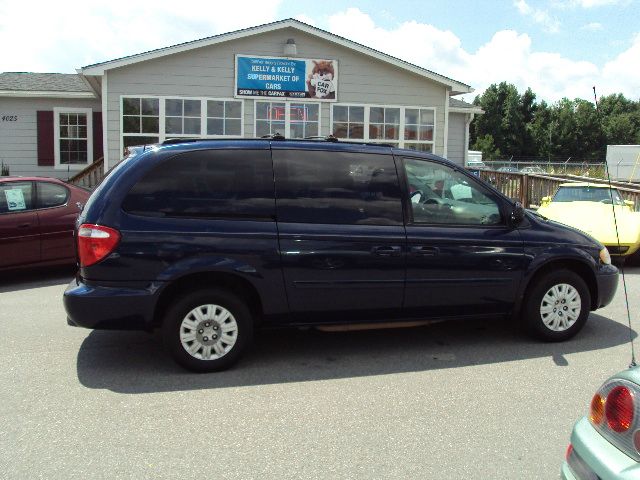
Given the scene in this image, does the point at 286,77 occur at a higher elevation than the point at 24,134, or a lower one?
higher

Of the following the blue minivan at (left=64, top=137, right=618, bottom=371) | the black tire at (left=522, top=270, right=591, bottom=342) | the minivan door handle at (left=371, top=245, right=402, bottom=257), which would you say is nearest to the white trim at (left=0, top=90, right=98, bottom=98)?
the blue minivan at (left=64, top=137, right=618, bottom=371)

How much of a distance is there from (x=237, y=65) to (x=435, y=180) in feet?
37.3

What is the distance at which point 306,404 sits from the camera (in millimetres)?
4121

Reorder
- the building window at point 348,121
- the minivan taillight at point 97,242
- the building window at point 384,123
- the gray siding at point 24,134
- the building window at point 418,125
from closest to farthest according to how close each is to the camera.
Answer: the minivan taillight at point 97,242, the building window at point 348,121, the building window at point 384,123, the building window at point 418,125, the gray siding at point 24,134

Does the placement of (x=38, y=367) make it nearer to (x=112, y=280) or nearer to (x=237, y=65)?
(x=112, y=280)

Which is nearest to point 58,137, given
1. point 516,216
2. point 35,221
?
point 35,221

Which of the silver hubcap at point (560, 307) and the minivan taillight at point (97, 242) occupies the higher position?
the minivan taillight at point (97, 242)

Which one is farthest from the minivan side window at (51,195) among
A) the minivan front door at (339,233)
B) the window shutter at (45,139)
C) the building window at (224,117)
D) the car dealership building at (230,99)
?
the window shutter at (45,139)

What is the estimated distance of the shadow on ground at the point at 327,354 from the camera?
15.1 feet

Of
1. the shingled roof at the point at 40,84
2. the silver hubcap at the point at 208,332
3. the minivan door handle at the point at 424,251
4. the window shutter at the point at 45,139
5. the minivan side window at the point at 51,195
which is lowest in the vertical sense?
the silver hubcap at the point at 208,332

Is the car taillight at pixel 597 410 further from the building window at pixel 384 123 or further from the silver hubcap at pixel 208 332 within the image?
the building window at pixel 384 123

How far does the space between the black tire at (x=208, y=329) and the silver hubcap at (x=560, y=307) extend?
2.64 m

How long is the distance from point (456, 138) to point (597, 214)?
9.93 meters

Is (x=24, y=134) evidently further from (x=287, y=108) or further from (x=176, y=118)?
(x=287, y=108)
